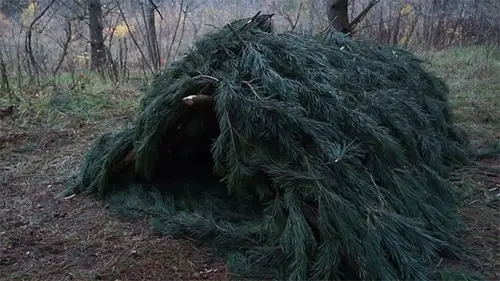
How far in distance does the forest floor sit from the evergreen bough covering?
14 centimetres

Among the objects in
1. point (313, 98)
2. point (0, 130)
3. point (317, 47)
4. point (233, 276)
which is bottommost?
point (233, 276)

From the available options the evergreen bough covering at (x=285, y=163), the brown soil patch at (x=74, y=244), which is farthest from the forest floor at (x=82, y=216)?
the evergreen bough covering at (x=285, y=163)

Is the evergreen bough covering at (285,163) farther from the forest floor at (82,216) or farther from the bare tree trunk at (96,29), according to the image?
the bare tree trunk at (96,29)

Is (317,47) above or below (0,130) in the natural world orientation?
above

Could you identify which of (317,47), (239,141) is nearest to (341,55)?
(317,47)

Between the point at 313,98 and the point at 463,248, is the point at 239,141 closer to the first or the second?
the point at 313,98

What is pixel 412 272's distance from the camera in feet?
7.69

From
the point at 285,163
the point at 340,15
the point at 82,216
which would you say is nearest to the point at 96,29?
the point at 340,15

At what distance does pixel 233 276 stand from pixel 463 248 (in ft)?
3.97

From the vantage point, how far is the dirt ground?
8.66 ft

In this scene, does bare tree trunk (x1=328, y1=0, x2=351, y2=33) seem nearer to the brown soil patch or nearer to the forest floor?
the forest floor

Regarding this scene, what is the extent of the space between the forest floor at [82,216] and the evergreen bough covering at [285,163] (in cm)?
14

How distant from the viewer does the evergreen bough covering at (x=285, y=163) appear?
2.44 m

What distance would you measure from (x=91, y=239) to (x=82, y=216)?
0.33m
